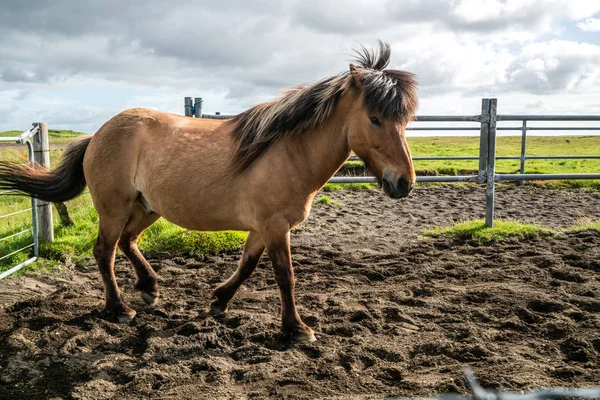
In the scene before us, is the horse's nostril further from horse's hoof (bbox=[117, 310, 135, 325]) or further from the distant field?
the distant field

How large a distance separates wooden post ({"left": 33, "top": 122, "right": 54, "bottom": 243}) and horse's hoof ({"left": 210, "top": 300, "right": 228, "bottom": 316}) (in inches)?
127

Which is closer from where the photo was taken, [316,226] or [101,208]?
[101,208]

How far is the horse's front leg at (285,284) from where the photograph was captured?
3500 millimetres

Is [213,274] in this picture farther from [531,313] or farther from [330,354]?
[531,313]

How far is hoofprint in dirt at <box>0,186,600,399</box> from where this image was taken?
289 cm

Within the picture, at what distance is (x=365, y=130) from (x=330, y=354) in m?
1.54

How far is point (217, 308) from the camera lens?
13.4 feet

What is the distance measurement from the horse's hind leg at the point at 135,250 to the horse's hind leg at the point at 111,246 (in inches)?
11.1

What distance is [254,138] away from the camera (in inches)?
146

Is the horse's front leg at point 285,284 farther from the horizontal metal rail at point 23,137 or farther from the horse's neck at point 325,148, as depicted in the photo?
the horizontal metal rail at point 23,137

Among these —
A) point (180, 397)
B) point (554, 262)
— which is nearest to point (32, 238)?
point (180, 397)

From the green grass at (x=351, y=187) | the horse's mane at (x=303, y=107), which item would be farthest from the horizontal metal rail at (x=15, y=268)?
the green grass at (x=351, y=187)

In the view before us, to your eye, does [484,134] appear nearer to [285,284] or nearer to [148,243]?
[285,284]

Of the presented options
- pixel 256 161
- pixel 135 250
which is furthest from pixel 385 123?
pixel 135 250
